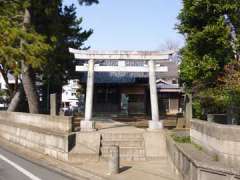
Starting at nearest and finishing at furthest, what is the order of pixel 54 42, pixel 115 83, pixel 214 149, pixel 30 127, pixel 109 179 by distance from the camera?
1. pixel 214 149
2. pixel 109 179
3. pixel 30 127
4. pixel 54 42
5. pixel 115 83

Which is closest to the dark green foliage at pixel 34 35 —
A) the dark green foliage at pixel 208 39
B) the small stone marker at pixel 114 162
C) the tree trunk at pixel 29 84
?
the tree trunk at pixel 29 84

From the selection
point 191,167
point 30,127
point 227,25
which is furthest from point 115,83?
point 191,167

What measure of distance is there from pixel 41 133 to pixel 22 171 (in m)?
6.10

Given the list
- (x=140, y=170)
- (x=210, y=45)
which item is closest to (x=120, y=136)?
(x=140, y=170)

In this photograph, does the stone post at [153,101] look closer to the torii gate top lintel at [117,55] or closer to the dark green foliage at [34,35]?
the torii gate top lintel at [117,55]

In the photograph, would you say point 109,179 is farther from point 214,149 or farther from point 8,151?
point 8,151

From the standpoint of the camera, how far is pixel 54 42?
27953 mm

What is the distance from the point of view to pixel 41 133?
69.1 feet

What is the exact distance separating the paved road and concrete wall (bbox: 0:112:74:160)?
4.99 feet

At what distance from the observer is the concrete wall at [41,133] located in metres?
18.7

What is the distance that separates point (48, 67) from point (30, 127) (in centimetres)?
683

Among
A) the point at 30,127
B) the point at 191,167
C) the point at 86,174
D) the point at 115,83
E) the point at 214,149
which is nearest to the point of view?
the point at 191,167

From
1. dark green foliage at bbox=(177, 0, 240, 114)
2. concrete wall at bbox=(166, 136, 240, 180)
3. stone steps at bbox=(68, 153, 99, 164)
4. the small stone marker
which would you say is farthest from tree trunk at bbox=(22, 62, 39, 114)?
concrete wall at bbox=(166, 136, 240, 180)

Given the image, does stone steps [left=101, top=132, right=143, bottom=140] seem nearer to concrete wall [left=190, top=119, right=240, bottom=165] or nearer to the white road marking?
the white road marking
